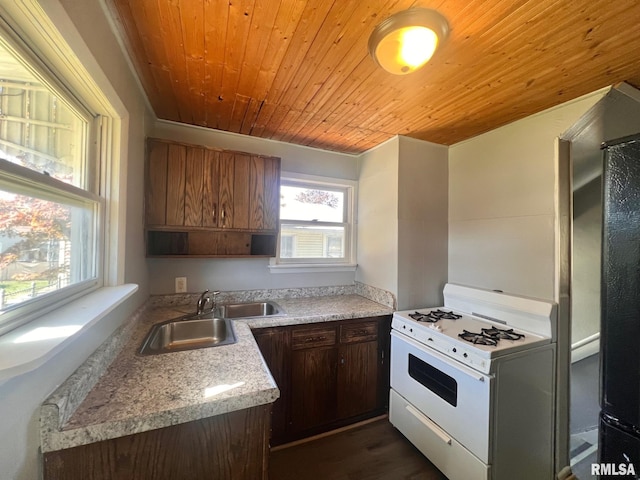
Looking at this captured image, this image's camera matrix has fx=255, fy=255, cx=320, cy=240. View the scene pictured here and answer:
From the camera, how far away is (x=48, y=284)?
900mm

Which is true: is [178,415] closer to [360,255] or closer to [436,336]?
[436,336]

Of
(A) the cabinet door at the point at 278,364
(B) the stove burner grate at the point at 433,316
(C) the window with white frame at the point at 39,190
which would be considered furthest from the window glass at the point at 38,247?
(B) the stove burner grate at the point at 433,316

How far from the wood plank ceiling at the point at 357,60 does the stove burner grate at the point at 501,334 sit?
1524mm

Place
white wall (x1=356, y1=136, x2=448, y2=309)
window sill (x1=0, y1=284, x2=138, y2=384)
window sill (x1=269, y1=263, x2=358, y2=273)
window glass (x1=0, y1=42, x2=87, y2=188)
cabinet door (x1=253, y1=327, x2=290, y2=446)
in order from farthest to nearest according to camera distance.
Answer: window sill (x1=269, y1=263, x2=358, y2=273)
white wall (x1=356, y1=136, x2=448, y2=309)
cabinet door (x1=253, y1=327, x2=290, y2=446)
window glass (x1=0, y1=42, x2=87, y2=188)
window sill (x1=0, y1=284, x2=138, y2=384)

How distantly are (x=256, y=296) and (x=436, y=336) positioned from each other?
59.9 inches

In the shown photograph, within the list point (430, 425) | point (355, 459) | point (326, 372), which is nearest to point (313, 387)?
point (326, 372)

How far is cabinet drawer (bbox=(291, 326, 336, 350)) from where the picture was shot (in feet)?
6.26

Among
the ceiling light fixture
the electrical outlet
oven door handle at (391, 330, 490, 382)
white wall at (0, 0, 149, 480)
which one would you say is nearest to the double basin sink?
white wall at (0, 0, 149, 480)

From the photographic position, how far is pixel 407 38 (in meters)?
1.11

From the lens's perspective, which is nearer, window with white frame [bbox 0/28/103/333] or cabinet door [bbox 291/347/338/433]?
window with white frame [bbox 0/28/103/333]

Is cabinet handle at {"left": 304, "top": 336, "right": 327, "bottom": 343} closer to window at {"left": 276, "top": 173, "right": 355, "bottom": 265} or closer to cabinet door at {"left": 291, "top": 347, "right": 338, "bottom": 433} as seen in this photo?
cabinet door at {"left": 291, "top": 347, "right": 338, "bottom": 433}

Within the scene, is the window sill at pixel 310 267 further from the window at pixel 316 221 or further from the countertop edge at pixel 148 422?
the countertop edge at pixel 148 422

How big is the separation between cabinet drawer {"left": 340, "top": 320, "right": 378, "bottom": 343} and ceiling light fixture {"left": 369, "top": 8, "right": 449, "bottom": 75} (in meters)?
1.74

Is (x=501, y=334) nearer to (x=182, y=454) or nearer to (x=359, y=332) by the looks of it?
(x=359, y=332)
